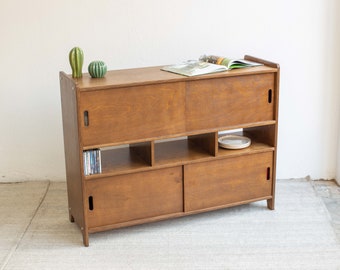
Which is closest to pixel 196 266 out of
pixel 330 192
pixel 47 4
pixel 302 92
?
pixel 330 192

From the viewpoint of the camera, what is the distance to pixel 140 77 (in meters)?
2.99

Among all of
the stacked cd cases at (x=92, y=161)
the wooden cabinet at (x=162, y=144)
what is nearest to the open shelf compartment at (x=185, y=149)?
the wooden cabinet at (x=162, y=144)

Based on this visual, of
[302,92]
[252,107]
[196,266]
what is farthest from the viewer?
[302,92]

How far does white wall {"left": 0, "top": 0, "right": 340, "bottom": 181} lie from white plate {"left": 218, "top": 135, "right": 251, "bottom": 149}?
1.63 feet

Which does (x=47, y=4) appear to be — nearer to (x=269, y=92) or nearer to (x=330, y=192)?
(x=269, y=92)

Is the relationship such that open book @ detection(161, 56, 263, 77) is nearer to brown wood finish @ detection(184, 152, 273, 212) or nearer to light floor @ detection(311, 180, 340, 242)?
brown wood finish @ detection(184, 152, 273, 212)

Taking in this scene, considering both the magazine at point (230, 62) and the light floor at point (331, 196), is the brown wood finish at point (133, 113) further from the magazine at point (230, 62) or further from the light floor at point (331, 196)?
the light floor at point (331, 196)

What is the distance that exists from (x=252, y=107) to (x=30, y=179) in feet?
4.79

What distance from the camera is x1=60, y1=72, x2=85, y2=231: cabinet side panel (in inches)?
113

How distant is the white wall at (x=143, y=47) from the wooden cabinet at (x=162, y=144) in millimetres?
426

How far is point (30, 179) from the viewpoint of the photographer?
148 inches

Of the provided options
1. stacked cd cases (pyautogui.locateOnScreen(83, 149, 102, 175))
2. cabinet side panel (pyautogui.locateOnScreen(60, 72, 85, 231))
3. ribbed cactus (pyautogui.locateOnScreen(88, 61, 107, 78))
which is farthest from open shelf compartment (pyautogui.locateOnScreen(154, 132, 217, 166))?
ribbed cactus (pyautogui.locateOnScreen(88, 61, 107, 78))

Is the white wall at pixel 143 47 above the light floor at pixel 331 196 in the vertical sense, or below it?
above

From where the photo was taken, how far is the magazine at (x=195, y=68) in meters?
3.01
